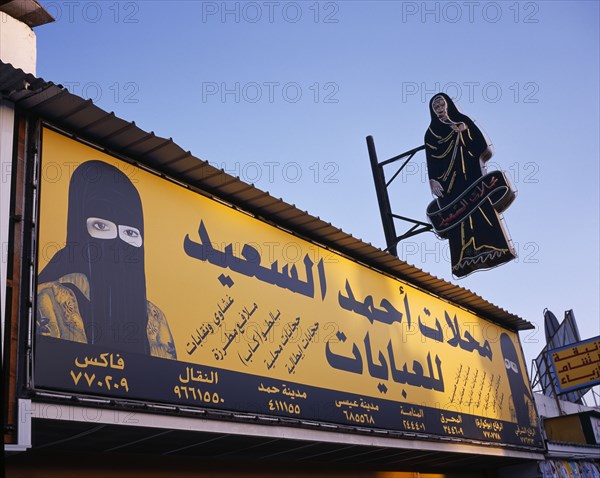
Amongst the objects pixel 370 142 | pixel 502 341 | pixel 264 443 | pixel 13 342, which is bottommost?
pixel 264 443

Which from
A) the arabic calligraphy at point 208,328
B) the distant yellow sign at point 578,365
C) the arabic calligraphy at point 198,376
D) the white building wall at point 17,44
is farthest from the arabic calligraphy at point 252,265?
the distant yellow sign at point 578,365

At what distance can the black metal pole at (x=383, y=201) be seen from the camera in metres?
14.5

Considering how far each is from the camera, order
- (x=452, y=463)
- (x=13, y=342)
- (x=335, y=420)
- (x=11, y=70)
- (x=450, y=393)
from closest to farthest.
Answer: (x=13, y=342) < (x=11, y=70) < (x=335, y=420) < (x=450, y=393) < (x=452, y=463)

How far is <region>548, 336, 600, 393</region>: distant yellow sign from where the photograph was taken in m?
18.5

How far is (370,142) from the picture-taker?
52.7 ft

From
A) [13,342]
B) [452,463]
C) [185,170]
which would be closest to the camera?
[13,342]

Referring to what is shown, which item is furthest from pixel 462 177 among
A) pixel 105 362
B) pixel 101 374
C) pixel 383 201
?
pixel 101 374

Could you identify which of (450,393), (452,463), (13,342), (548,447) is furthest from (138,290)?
(548,447)

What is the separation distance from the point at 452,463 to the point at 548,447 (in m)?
3.17

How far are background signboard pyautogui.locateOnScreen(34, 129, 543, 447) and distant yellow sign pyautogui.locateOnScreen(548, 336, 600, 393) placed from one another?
297 inches

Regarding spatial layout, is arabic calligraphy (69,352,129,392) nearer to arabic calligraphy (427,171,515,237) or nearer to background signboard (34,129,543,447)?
background signboard (34,129,543,447)

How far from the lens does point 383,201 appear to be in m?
15.0

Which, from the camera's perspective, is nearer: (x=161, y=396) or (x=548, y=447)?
(x=161, y=396)

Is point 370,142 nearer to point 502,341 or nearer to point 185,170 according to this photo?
point 502,341
